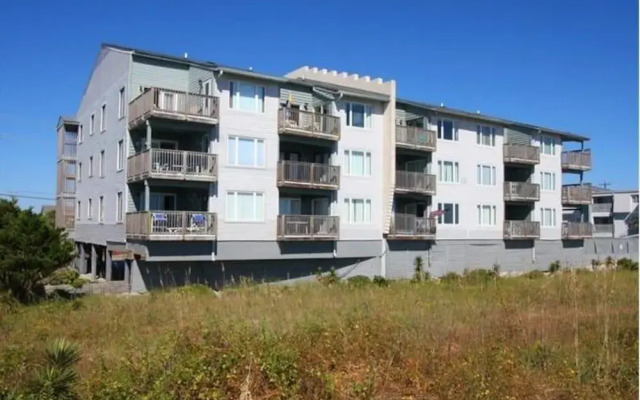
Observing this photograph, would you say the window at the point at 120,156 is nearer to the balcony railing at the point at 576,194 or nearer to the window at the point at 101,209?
the window at the point at 101,209

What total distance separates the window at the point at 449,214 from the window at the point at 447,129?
16.0 feet

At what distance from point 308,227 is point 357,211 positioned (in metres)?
4.43

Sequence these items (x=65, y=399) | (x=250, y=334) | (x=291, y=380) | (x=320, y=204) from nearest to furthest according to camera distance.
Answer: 1. (x=65, y=399)
2. (x=291, y=380)
3. (x=250, y=334)
4. (x=320, y=204)

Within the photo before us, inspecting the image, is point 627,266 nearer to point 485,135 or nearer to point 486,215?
point 486,215

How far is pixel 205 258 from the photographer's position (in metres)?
27.4

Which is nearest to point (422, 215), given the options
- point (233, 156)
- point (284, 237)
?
point (284, 237)

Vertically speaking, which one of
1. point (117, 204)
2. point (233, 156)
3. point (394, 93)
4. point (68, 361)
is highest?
point (394, 93)

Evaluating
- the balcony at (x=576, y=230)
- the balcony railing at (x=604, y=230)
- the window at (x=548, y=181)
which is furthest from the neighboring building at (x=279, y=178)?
the balcony railing at (x=604, y=230)

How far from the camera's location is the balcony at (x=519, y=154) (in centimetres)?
4225

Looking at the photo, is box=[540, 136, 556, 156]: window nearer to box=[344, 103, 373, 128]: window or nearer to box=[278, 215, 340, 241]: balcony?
box=[344, 103, 373, 128]: window

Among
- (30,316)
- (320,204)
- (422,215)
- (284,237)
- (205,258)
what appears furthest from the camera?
(422,215)

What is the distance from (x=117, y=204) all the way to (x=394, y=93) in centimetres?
1818

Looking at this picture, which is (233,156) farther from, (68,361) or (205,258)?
(68,361)

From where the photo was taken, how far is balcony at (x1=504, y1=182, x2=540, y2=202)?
42031 millimetres
